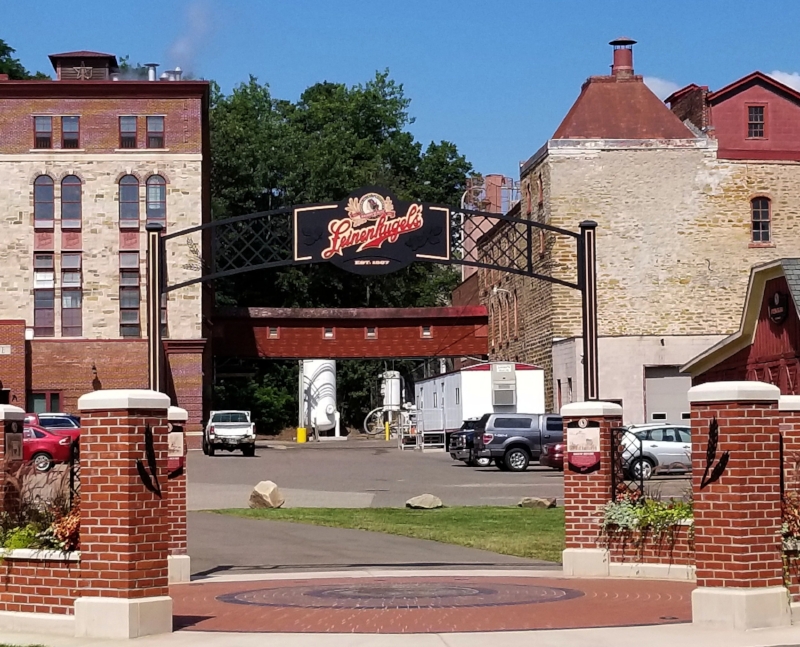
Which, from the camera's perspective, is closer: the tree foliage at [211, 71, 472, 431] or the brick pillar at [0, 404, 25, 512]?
the brick pillar at [0, 404, 25, 512]

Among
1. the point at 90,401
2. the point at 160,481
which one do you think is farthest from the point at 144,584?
the point at 90,401

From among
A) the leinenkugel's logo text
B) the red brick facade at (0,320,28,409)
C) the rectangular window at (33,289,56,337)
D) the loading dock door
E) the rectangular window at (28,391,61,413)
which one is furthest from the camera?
the rectangular window at (33,289,56,337)

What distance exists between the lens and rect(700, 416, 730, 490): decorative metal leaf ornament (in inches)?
511

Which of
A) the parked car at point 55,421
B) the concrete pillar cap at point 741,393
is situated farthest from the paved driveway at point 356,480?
the concrete pillar cap at point 741,393

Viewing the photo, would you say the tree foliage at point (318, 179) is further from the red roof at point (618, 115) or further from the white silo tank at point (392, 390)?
the red roof at point (618, 115)

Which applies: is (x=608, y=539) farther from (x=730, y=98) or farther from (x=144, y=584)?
(x=730, y=98)

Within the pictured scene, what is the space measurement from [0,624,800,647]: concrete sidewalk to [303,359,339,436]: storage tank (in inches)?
2632

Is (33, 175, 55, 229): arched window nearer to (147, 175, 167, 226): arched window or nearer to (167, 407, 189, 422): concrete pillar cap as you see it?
(147, 175, 167, 226): arched window

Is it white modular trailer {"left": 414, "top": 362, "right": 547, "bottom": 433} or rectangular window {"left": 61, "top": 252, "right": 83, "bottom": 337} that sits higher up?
rectangular window {"left": 61, "top": 252, "right": 83, "bottom": 337}

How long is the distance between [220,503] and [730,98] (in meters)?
39.5

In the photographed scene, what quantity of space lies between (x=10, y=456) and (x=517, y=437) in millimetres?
30264

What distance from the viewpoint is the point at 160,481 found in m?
12.9

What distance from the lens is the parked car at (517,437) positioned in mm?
44062

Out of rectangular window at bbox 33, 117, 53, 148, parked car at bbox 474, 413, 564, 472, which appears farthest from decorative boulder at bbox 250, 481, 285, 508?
rectangular window at bbox 33, 117, 53, 148
